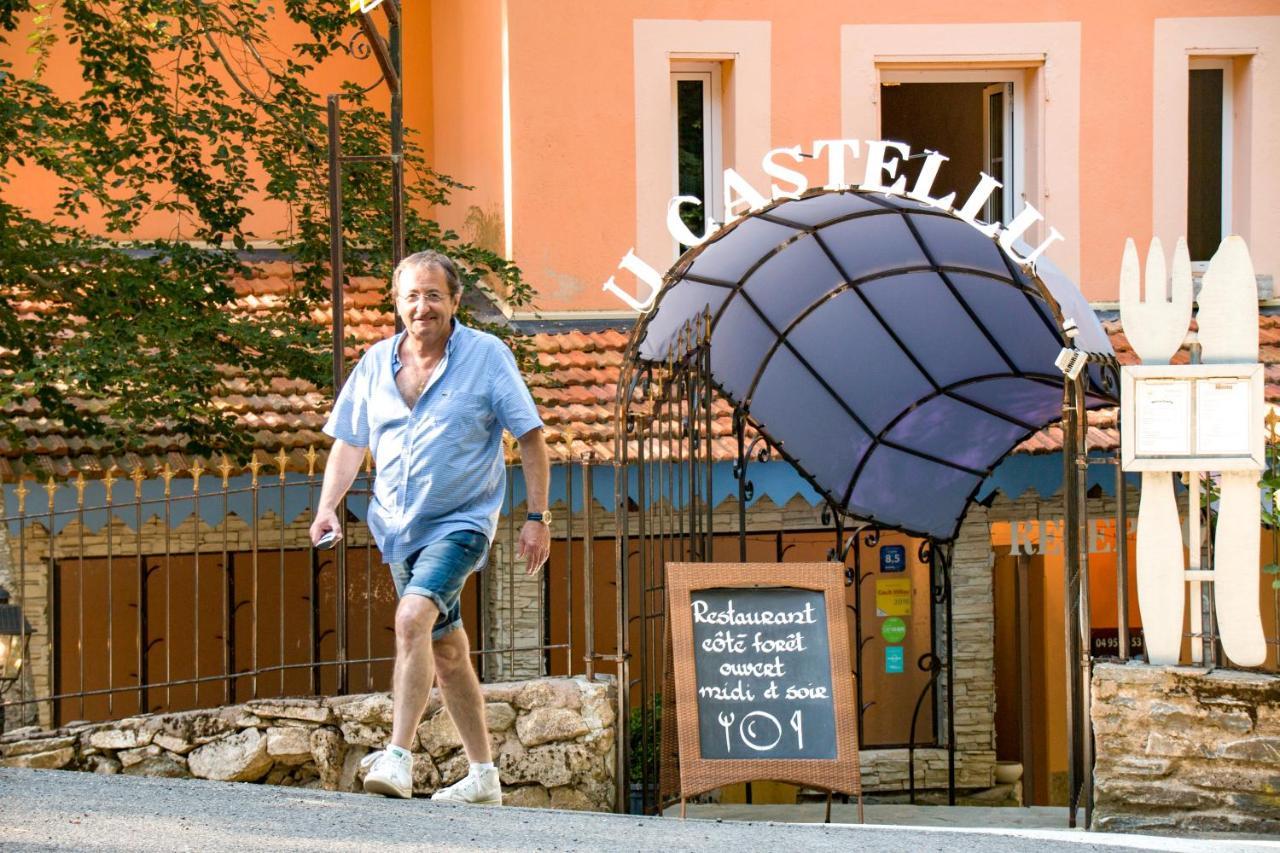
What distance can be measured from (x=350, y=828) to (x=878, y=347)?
6.10 m

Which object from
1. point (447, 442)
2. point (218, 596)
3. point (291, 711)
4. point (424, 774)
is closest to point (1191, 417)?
point (447, 442)

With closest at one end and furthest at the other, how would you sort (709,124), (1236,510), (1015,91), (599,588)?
(1236,510) < (599,588) < (709,124) < (1015,91)

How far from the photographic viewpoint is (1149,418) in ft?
23.3

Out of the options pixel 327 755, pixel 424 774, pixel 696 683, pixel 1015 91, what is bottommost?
pixel 424 774

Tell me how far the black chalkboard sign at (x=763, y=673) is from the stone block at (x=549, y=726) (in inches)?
27.1

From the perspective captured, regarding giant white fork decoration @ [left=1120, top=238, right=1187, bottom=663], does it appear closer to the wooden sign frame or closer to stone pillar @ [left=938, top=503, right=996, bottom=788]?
the wooden sign frame

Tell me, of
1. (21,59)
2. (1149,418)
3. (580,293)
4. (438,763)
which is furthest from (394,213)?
(21,59)

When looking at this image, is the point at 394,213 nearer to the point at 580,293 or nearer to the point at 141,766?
the point at 141,766

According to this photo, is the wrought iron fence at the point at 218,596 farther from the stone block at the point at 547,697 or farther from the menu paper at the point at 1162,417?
the menu paper at the point at 1162,417

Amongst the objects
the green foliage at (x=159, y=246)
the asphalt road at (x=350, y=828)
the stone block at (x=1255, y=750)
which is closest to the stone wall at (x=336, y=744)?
the asphalt road at (x=350, y=828)

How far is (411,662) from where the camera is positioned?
584 cm

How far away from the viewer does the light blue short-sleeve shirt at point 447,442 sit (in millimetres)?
6020

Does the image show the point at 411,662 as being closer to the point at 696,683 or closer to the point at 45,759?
the point at 696,683

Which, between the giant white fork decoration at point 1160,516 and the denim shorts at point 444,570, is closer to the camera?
the denim shorts at point 444,570
